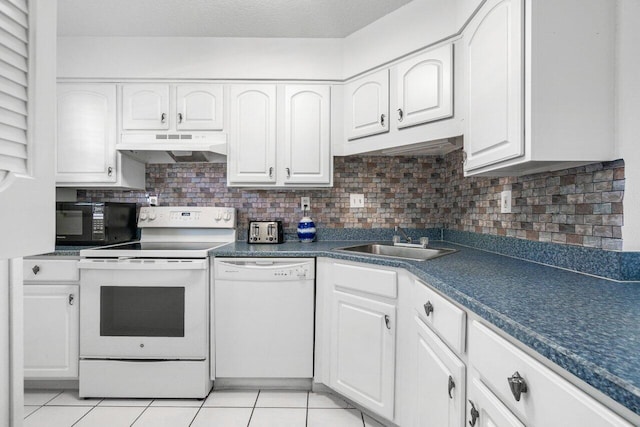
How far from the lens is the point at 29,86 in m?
0.38

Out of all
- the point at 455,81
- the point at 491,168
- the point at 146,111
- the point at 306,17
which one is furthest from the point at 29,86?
the point at 146,111

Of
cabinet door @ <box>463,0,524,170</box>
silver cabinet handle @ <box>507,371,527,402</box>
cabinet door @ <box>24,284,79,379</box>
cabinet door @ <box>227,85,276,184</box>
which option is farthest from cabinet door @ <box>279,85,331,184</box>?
silver cabinet handle @ <box>507,371,527,402</box>

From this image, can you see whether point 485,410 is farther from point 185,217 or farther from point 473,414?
point 185,217

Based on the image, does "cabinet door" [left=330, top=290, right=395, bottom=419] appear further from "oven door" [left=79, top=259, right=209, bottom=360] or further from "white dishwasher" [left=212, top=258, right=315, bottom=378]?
"oven door" [left=79, top=259, right=209, bottom=360]

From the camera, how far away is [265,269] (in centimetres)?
206

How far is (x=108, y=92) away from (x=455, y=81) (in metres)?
2.21

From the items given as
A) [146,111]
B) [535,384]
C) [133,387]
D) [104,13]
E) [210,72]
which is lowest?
[133,387]

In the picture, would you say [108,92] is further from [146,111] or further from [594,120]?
[594,120]

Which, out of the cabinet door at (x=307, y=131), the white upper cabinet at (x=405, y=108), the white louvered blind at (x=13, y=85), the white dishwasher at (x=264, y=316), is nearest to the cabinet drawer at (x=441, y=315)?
the white dishwasher at (x=264, y=316)

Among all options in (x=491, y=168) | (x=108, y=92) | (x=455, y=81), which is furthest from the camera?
(x=108, y=92)

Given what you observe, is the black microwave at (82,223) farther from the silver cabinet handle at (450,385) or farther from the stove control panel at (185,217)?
the silver cabinet handle at (450,385)

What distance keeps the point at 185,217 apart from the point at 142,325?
826 mm

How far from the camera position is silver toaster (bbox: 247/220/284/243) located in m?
2.45

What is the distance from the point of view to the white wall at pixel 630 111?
3.60 ft
